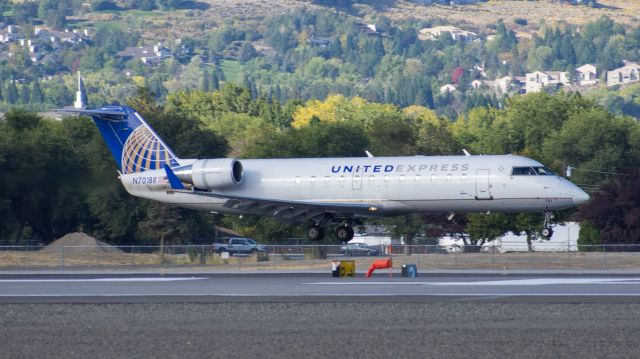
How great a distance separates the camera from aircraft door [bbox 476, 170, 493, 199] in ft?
176

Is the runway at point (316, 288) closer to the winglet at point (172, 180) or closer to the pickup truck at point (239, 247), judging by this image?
the winglet at point (172, 180)

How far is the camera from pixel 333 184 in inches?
2238

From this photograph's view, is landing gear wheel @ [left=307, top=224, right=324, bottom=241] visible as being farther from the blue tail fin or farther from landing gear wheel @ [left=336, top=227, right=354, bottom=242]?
the blue tail fin

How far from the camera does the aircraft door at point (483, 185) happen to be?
2114 inches

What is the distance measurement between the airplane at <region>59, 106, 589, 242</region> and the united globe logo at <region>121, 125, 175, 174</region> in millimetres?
46

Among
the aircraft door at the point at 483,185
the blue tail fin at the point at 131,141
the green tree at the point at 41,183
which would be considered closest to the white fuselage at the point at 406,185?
the aircraft door at the point at 483,185

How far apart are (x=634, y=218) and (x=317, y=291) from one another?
43084mm

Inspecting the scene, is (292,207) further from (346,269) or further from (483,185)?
(346,269)

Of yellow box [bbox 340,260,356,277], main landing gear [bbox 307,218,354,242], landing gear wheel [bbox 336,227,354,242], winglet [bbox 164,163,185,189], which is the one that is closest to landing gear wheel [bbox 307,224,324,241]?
main landing gear [bbox 307,218,354,242]

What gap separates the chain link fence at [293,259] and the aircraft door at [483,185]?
10.1 ft

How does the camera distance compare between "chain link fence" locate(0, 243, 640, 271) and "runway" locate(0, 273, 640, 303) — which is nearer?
"runway" locate(0, 273, 640, 303)

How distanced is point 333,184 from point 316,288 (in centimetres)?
1987
